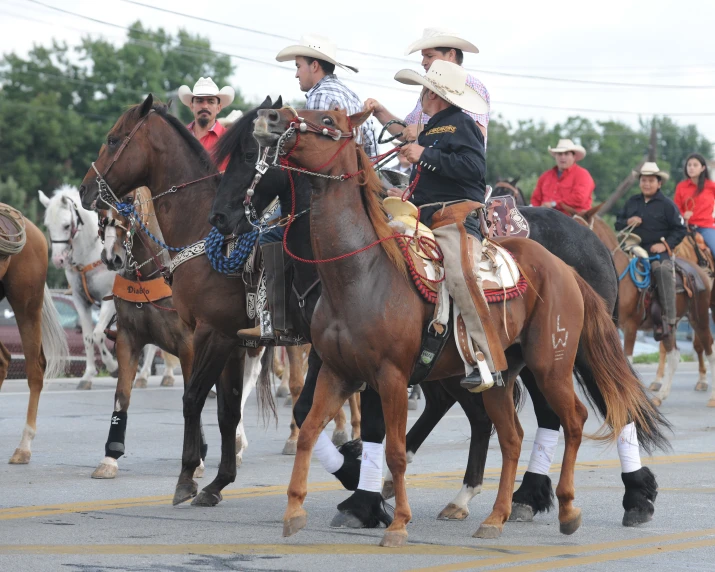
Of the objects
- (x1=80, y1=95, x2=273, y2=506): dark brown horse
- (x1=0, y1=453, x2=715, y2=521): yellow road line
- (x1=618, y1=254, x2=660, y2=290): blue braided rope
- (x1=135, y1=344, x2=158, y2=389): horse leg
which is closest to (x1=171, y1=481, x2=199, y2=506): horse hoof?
(x1=80, y1=95, x2=273, y2=506): dark brown horse

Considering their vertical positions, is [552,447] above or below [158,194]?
below

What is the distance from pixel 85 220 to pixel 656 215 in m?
8.04

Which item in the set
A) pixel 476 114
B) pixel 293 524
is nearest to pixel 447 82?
pixel 476 114

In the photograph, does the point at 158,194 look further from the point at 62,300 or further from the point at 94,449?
the point at 62,300

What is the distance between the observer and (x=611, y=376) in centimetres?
769

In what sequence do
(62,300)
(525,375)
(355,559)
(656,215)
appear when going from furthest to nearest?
(62,300) → (656,215) → (525,375) → (355,559)

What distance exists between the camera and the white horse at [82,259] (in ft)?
53.2


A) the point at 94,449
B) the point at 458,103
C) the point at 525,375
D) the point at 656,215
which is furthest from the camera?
the point at 656,215

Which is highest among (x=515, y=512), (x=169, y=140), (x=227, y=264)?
(x=169, y=140)

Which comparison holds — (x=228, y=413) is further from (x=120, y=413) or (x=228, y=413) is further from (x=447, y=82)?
(x=447, y=82)

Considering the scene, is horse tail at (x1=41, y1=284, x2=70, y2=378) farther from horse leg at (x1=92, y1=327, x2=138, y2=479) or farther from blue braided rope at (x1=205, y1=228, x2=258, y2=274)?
blue braided rope at (x1=205, y1=228, x2=258, y2=274)

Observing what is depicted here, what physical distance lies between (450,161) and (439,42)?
58.0 inches

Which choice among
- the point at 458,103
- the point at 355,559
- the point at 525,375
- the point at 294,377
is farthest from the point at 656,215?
the point at 355,559

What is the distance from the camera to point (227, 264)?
819 centimetres
